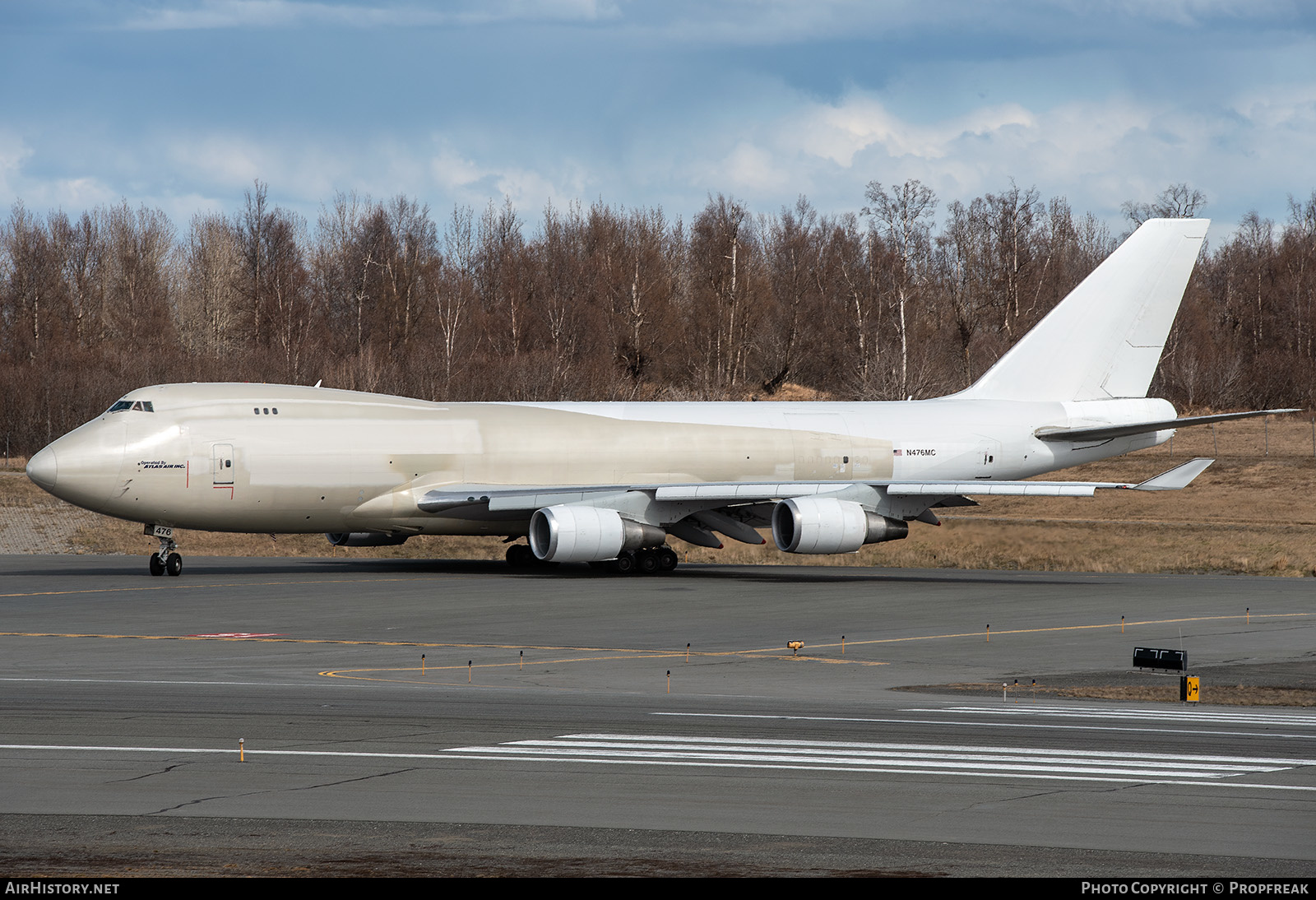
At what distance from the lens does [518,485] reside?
37.1 metres

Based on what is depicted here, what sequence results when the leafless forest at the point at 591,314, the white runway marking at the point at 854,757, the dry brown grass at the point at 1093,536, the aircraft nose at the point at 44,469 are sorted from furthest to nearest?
the leafless forest at the point at 591,314, the dry brown grass at the point at 1093,536, the aircraft nose at the point at 44,469, the white runway marking at the point at 854,757

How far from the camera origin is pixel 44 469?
3272cm

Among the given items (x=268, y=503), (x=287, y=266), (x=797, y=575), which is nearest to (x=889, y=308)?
(x=287, y=266)

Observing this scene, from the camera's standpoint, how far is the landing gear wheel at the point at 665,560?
37562mm

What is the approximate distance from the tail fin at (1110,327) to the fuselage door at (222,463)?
22431 mm

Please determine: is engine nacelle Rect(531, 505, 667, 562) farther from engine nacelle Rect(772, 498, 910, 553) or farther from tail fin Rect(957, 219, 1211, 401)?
tail fin Rect(957, 219, 1211, 401)

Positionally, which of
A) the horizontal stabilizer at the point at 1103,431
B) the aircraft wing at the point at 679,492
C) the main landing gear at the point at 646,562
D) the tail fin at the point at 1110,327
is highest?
the tail fin at the point at 1110,327

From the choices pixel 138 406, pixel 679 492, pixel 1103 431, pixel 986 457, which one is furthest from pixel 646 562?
pixel 1103 431

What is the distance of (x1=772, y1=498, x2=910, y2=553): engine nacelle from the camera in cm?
3472

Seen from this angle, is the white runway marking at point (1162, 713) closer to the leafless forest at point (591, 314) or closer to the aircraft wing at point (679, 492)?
the aircraft wing at point (679, 492)

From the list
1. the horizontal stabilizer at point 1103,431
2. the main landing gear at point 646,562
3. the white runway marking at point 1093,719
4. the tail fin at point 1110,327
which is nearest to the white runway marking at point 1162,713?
the white runway marking at point 1093,719

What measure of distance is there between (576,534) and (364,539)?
765cm

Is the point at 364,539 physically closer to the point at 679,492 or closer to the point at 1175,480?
the point at 679,492

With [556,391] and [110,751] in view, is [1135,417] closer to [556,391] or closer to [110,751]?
[110,751]
